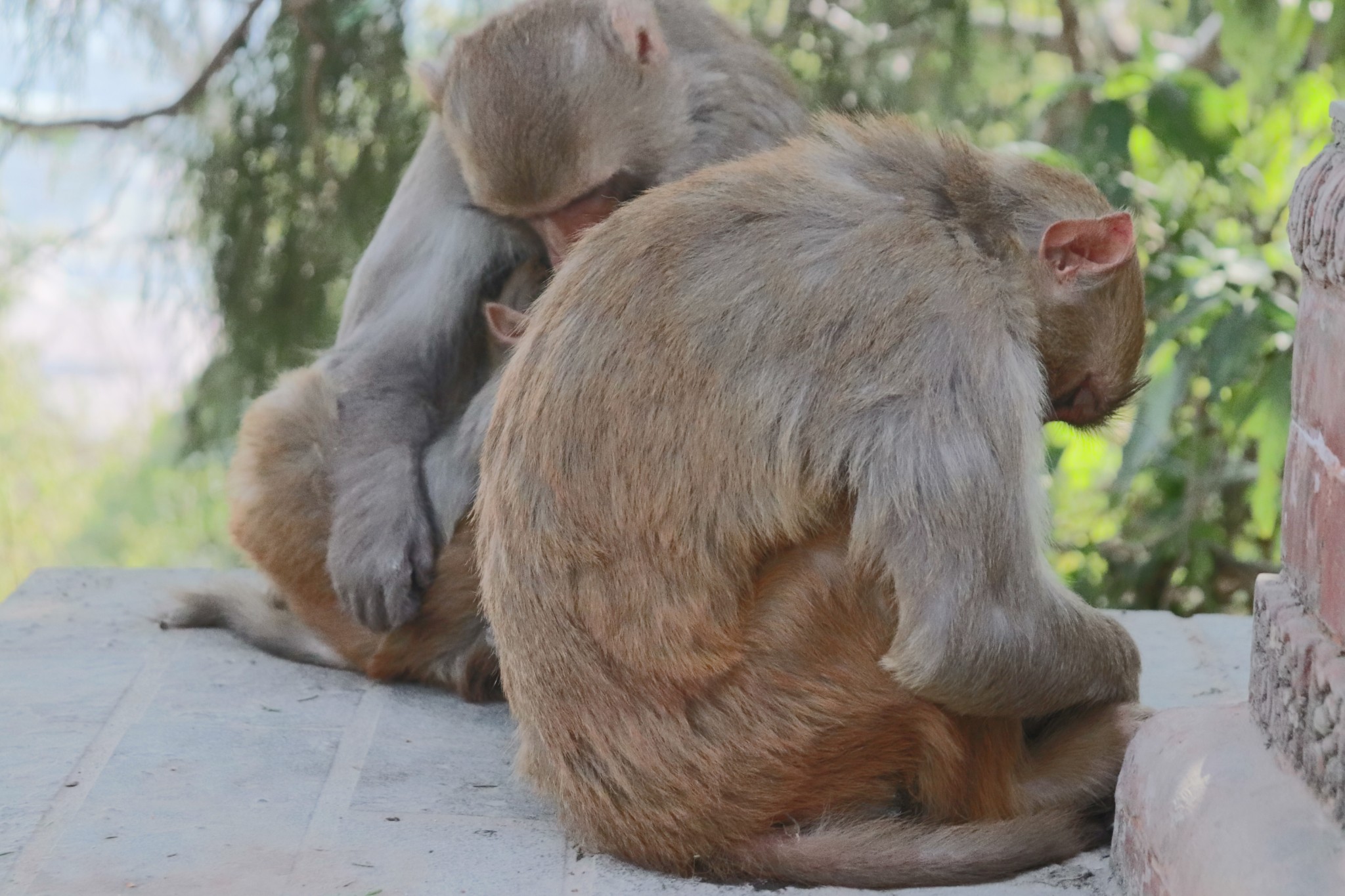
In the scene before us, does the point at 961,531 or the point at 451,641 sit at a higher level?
the point at 961,531

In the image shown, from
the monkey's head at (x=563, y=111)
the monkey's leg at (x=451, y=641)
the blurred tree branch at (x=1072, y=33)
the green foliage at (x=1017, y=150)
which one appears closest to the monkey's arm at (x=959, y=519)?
the monkey's head at (x=563, y=111)

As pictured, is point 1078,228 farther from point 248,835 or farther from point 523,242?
point 248,835

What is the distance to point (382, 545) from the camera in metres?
3.39

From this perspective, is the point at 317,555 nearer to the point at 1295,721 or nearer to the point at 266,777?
the point at 266,777

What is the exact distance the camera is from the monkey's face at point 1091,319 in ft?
A: 8.58

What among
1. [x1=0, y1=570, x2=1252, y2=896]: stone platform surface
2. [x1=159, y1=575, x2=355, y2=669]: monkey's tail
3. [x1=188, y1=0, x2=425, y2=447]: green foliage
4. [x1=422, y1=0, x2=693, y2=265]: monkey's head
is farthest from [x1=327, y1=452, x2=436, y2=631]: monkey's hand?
[x1=188, y1=0, x2=425, y2=447]: green foliage

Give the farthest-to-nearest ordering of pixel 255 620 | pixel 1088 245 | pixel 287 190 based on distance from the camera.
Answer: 1. pixel 287 190
2. pixel 255 620
3. pixel 1088 245

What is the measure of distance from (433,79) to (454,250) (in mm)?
431

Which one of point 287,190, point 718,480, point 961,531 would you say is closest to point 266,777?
point 718,480

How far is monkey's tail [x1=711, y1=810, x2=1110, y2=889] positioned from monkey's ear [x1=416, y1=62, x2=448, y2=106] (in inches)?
79.5

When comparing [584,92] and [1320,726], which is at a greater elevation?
[584,92]

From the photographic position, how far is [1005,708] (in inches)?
99.3

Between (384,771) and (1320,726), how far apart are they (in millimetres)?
1854

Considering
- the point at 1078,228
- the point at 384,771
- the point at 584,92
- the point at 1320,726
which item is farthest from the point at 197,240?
the point at 1320,726
